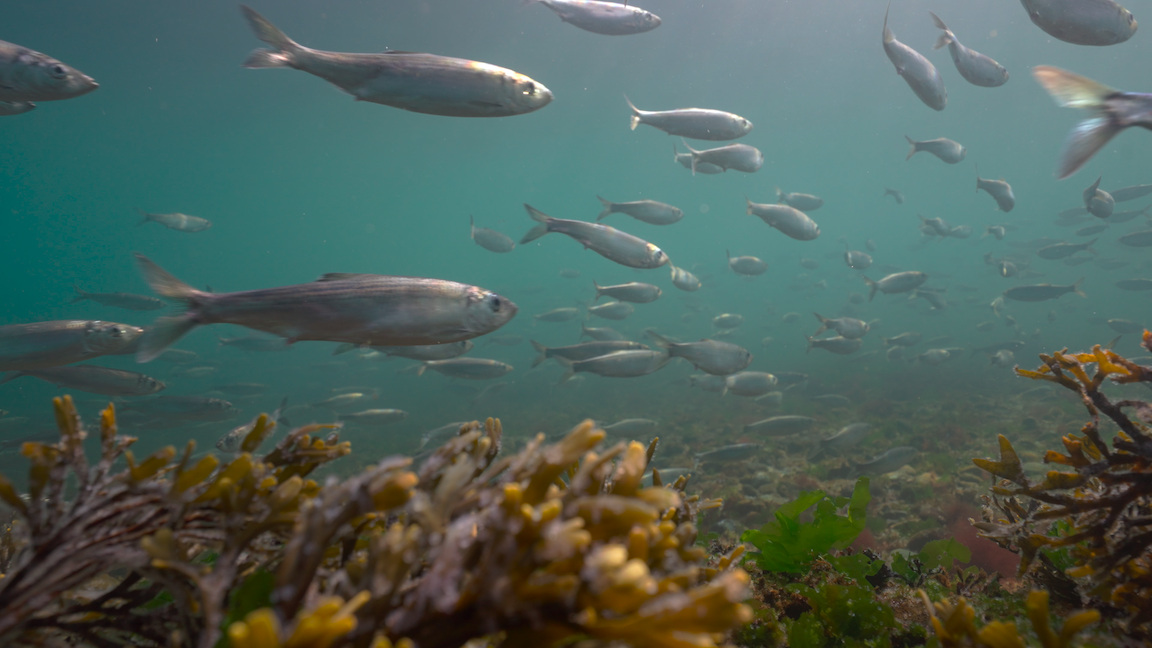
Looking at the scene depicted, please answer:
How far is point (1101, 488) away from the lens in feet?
5.56

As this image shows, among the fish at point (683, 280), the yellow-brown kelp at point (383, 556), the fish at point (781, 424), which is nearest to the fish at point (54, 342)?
the yellow-brown kelp at point (383, 556)

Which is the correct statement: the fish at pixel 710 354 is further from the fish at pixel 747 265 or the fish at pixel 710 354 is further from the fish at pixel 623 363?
the fish at pixel 747 265

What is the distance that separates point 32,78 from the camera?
327cm

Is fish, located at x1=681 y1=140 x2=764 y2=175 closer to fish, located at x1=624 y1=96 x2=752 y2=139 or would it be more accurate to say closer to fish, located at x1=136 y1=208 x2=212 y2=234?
fish, located at x1=624 y1=96 x2=752 y2=139

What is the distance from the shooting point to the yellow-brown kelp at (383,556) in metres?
0.68

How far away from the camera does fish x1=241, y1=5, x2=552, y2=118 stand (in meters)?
2.91

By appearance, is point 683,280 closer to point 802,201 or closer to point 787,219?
point 787,219

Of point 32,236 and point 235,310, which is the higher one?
point 235,310

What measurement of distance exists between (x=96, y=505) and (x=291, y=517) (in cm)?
49

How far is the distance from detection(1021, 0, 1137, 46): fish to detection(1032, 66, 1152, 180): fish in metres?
2.82

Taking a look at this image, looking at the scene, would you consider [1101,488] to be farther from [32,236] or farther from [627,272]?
[32,236]

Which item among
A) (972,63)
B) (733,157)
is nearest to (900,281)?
(972,63)

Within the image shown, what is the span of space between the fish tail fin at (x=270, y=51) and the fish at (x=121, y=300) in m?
9.34

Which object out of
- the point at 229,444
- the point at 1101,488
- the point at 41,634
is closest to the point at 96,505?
the point at 41,634
